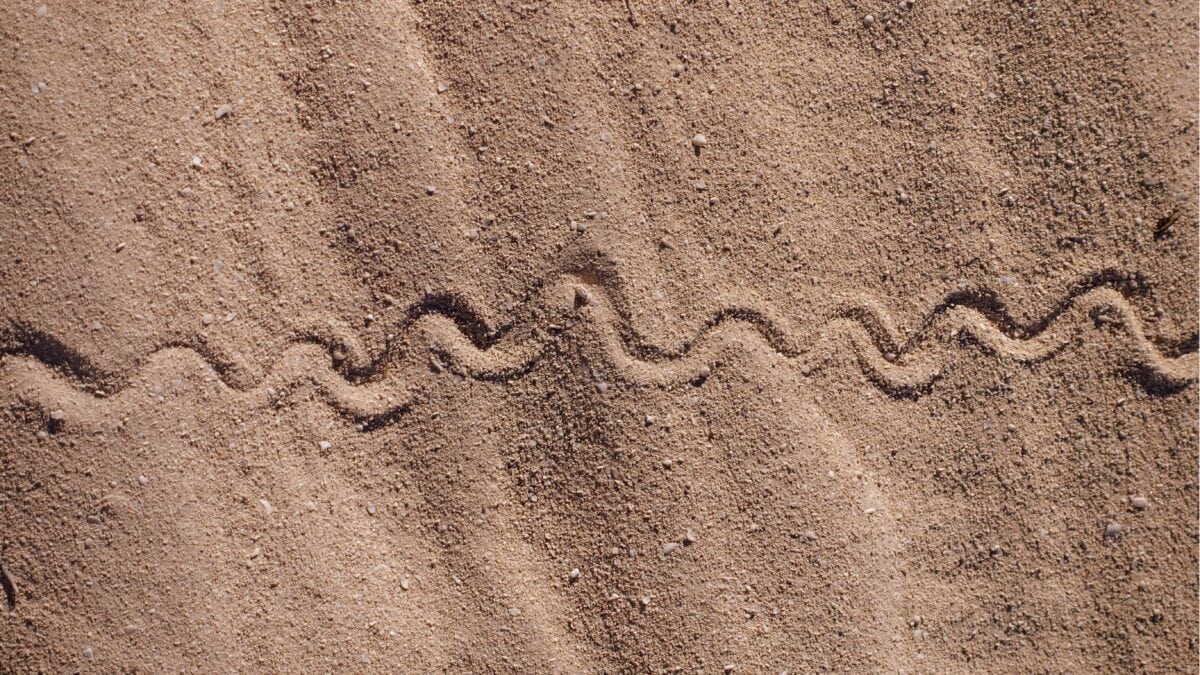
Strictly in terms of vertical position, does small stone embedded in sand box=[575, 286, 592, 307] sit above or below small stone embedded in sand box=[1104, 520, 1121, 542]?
above

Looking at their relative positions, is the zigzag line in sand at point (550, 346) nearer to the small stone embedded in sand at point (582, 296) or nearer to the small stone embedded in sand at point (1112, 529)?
the small stone embedded in sand at point (582, 296)

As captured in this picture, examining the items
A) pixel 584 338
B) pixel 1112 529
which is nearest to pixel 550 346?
pixel 584 338

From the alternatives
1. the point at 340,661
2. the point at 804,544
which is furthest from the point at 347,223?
the point at 804,544

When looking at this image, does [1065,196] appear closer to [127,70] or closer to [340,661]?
[340,661]

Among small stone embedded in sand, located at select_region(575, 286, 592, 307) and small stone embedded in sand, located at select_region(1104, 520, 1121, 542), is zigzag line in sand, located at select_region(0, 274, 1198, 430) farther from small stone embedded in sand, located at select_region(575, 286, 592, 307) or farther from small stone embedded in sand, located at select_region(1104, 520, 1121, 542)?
small stone embedded in sand, located at select_region(1104, 520, 1121, 542)

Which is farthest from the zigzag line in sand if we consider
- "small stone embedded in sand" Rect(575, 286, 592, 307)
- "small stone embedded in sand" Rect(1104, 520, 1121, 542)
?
"small stone embedded in sand" Rect(1104, 520, 1121, 542)

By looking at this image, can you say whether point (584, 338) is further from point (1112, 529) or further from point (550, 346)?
point (1112, 529)

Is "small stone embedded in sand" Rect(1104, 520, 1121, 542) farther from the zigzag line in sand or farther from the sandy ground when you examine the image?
the zigzag line in sand

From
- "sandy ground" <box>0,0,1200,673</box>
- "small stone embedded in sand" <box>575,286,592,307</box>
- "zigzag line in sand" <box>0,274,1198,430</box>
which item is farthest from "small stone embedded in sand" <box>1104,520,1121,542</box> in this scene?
"small stone embedded in sand" <box>575,286,592,307</box>

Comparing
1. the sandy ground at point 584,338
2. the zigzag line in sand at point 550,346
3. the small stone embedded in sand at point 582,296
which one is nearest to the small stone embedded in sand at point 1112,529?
the sandy ground at point 584,338
